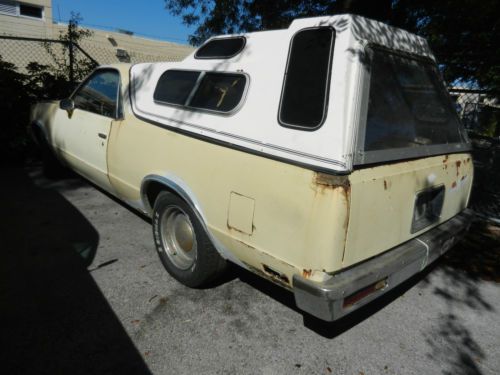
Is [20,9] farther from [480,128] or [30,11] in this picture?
[480,128]

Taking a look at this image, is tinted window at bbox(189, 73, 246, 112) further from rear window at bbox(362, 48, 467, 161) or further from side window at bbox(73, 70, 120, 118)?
side window at bbox(73, 70, 120, 118)

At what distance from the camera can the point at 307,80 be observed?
7.39ft

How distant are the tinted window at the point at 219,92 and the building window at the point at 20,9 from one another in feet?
95.7

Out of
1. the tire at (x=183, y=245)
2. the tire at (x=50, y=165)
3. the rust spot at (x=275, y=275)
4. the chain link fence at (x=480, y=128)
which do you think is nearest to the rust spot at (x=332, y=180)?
Answer: the rust spot at (x=275, y=275)

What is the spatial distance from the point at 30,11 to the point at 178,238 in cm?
3072

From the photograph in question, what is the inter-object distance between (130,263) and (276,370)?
1789 mm

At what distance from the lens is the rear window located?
2.29 m

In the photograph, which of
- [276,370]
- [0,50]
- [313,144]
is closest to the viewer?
[313,144]

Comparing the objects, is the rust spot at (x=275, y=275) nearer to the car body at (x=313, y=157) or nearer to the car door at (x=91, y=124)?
the car body at (x=313, y=157)

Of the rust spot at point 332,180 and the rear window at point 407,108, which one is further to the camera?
the rear window at point 407,108

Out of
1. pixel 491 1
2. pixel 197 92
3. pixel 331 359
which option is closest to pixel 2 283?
pixel 197 92

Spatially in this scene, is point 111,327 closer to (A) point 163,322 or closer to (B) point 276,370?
(A) point 163,322

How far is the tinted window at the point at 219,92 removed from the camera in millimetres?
2592

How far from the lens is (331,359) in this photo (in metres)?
2.50
